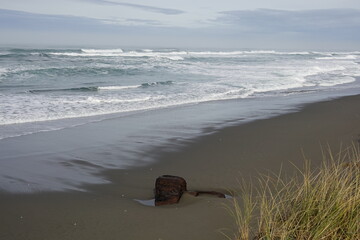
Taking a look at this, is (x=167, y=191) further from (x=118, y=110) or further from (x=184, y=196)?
(x=118, y=110)

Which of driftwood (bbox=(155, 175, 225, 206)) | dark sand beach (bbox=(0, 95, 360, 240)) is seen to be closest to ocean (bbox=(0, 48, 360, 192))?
dark sand beach (bbox=(0, 95, 360, 240))

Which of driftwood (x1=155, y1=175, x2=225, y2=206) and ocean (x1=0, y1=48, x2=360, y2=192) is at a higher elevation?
driftwood (x1=155, y1=175, x2=225, y2=206)

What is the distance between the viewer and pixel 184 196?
193 inches

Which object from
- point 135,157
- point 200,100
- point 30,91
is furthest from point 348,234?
point 30,91

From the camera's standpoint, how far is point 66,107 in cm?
1291

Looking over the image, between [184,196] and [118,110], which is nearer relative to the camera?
[184,196]

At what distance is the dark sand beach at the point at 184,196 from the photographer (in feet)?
13.4

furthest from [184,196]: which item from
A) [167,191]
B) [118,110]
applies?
[118,110]

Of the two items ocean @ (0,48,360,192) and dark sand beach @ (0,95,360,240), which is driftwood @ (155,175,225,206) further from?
ocean @ (0,48,360,192)

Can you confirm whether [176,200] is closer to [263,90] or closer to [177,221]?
[177,221]

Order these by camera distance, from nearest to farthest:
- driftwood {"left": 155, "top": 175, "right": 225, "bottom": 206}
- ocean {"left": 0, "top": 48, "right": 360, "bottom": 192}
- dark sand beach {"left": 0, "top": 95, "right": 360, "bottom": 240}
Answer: dark sand beach {"left": 0, "top": 95, "right": 360, "bottom": 240} → driftwood {"left": 155, "top": 175, "right": 225, "bottom": 206} → ocean {"left": 0, "top": 48, "right": 360, "bottom": 192}

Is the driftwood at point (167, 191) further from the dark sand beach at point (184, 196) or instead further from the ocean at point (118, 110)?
the ocean at point (118, 110)

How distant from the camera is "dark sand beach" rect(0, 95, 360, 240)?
4.09 meters

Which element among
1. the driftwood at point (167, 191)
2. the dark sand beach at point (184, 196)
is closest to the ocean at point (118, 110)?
the dark sand beach at point (184, 196)
